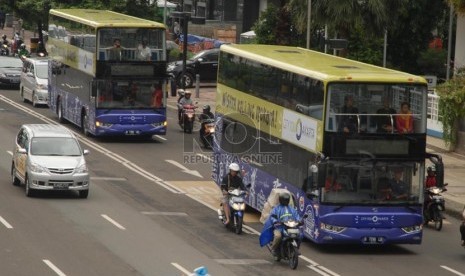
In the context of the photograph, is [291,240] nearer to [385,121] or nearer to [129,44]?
[385,121]

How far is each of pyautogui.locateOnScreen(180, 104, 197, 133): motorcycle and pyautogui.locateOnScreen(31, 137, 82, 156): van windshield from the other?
1395cm

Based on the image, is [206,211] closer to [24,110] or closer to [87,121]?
[87,121]

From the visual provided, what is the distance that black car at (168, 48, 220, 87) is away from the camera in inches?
→ 2530

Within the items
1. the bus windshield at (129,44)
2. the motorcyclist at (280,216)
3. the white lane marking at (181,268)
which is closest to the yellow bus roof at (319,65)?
the motorcyclist at (280,216)

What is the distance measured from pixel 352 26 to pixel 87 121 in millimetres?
10172

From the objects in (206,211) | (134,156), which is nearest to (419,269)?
(206,211)

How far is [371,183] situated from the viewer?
2636 cm

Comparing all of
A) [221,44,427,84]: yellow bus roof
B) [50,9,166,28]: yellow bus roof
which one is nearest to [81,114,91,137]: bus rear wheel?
[50,9,166,28]: yellow bus roof

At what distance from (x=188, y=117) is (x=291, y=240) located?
73.5ft

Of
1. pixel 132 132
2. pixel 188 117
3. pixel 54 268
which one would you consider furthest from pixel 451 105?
pixel 54 268

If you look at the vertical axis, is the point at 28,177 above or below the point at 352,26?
below

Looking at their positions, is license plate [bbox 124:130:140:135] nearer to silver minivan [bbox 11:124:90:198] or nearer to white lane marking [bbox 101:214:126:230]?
silver minivan [bbox 11:124:90:198]

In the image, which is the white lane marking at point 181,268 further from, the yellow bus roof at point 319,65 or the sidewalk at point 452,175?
the sidewalk at point 452,175

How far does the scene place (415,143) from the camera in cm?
2634
